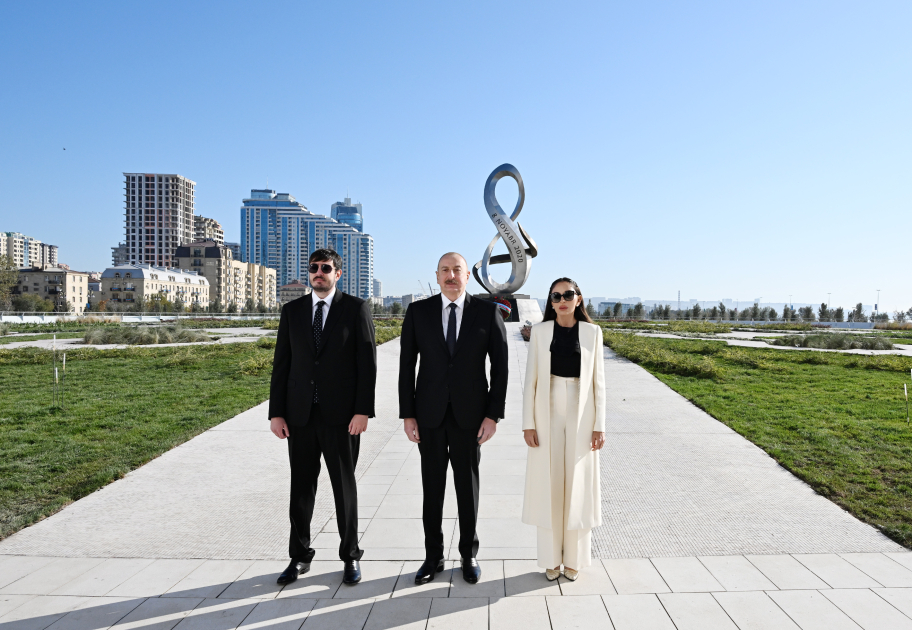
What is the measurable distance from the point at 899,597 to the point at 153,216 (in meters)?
147

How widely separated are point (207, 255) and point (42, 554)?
10223 cm

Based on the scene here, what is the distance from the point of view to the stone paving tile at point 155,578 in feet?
9.80

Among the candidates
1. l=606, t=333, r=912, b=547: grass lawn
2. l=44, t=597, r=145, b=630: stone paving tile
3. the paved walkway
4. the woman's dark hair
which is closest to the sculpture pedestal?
l=606, t=333, r=912, b=547: grass lawn

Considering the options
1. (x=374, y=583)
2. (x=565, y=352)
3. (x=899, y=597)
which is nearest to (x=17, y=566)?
(x=374, y=583)

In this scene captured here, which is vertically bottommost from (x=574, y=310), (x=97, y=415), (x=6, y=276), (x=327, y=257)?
(x=97, y=415)

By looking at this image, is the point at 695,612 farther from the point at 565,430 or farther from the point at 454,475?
the point at 454,475

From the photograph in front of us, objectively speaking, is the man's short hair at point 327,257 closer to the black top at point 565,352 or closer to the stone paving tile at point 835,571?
the black top at point 565,352

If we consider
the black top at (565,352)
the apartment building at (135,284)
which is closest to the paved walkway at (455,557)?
the black top at (565,352)

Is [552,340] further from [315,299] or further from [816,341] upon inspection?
[816,341]

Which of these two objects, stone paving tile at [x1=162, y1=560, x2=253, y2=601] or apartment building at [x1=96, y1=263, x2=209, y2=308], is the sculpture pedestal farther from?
apartment building at [x1=96, y1=263, x2=209, y2=308]

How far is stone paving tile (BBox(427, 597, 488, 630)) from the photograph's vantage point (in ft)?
8.67

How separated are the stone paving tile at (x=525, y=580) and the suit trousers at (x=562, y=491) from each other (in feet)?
0.32

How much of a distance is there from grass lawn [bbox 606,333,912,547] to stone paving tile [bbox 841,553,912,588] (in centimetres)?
40

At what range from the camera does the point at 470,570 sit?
3113 mm
